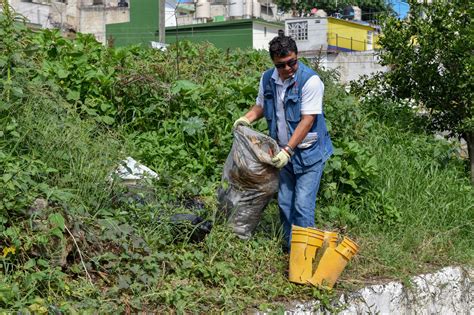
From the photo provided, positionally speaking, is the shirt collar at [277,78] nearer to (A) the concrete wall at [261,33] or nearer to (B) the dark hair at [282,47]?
(B) the dark hair at [282,47]

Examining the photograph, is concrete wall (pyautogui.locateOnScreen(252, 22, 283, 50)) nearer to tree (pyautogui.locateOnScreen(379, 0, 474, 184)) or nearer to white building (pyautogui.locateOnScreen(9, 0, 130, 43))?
white building (pyautogui.locateOnScreen(9, 0, 130, 43))

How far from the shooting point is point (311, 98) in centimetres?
523

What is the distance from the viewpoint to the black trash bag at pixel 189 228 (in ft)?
17.0

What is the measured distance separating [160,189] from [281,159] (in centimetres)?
120

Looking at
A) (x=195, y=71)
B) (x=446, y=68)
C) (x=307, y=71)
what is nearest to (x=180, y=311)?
(x=307, y=71)

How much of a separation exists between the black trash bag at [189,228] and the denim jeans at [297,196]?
0.67m

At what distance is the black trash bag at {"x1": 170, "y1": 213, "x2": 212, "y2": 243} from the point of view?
17.0 feet

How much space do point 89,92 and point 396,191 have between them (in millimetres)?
3238

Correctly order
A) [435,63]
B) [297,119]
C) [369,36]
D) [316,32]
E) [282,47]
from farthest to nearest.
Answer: [369,36], [316,32], [435,63], [297,119], [282,47]

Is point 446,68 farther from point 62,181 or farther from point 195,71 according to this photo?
point 62,181

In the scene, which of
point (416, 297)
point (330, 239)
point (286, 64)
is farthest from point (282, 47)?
point (416, 297)

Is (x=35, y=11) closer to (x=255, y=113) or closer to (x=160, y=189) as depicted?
(x=160, y=189)

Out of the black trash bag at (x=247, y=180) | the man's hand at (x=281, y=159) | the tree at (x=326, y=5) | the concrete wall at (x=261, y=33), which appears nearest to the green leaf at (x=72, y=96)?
the black trash bag at (x=247, y=180)

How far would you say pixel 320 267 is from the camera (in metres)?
4.90
